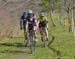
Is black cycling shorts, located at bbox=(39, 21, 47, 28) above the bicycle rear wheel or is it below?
above

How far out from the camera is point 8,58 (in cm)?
1367

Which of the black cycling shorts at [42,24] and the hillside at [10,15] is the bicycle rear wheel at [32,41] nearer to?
the black cycling shorts at [42,24]

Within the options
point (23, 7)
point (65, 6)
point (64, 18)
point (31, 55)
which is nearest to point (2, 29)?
point (23, 7)

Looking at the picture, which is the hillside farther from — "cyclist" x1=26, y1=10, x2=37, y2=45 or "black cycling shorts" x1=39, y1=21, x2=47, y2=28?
"cyclist" x1=26, y1=10, x2=37, y2=45

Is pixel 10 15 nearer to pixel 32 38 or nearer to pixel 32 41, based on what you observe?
pixel 32 38

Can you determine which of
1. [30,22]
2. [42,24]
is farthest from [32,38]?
[42,24]

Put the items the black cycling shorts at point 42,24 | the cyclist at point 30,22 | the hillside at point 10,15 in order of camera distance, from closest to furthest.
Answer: the cyclist at point 30,22 < the black cycling shorts at point 42,24 < the hillside at point 10,15

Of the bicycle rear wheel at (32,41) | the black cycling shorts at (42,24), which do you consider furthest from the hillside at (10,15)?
the bicycle rear wheel at (32,41)

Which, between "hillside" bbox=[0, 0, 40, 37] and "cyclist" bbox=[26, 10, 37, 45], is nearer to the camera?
"cyclist" bbox=[26, 10, 37, 45]

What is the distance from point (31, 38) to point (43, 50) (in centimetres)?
74

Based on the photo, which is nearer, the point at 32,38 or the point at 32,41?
the point at 32,41

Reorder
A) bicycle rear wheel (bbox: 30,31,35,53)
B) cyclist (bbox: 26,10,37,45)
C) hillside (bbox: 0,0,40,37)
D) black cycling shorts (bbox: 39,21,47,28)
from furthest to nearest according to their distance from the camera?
hillside (bbox: 0,0,40,37) < black cycling shorts (bbox: 39,21,47,28) < cyclist (bbox: 26,10,37,45) < bicycle rear wheel (bbox: 30,31,35,53)

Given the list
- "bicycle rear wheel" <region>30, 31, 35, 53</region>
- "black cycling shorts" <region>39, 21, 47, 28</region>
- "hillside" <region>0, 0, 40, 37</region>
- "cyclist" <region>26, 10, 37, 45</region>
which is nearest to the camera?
"bicycle rear wheel" <region>30, 31, 35, 53</region>

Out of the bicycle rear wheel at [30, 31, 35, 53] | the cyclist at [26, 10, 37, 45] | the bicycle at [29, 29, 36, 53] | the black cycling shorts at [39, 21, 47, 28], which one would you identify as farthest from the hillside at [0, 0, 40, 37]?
the bicycle rear wheel at [30, 31, 35, 53]
